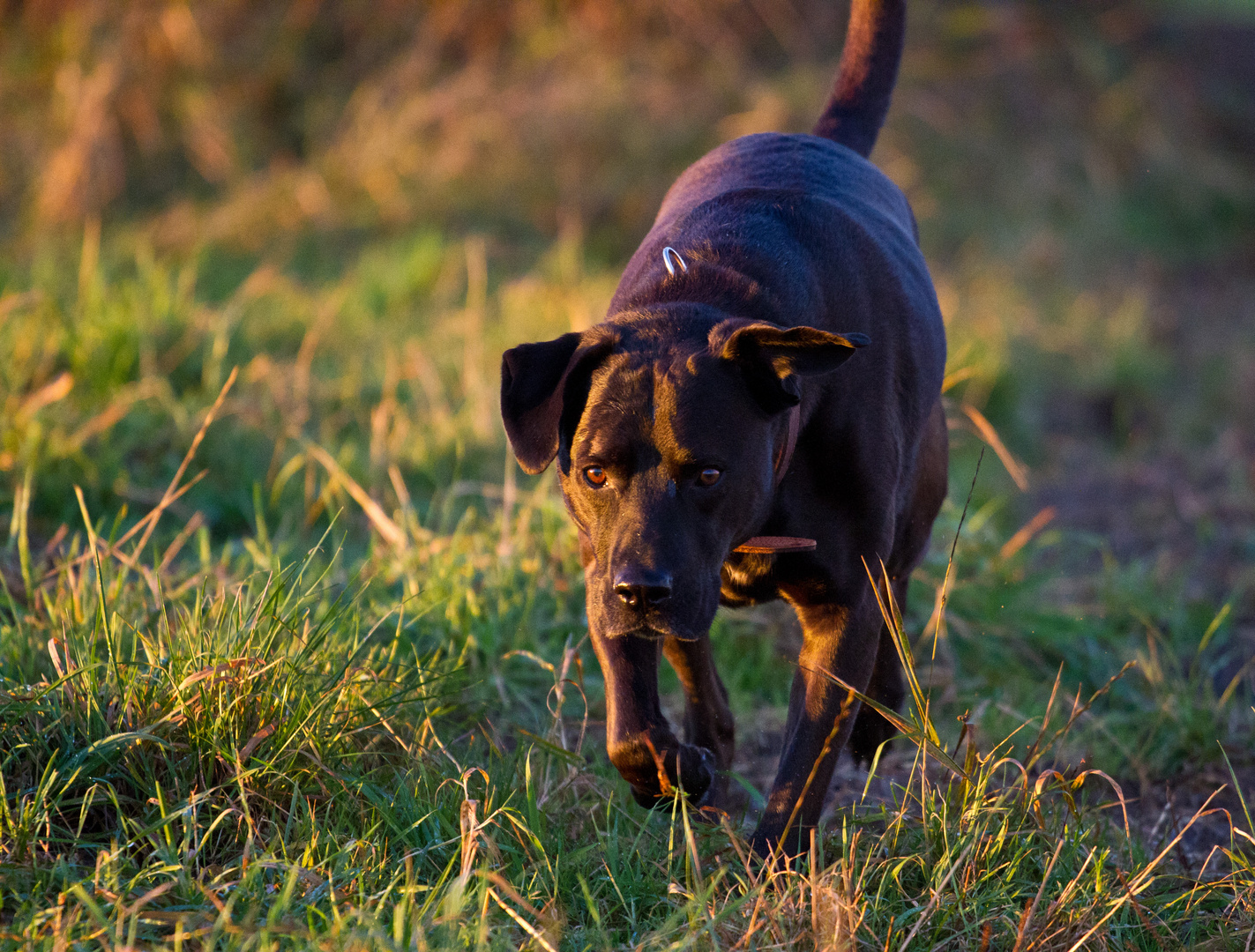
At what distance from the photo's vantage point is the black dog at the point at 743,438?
2430 mm

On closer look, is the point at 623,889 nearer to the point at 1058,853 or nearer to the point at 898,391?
the point at 1058,853

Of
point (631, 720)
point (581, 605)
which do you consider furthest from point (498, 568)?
point (631, 720)

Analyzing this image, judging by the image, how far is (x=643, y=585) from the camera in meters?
2.33

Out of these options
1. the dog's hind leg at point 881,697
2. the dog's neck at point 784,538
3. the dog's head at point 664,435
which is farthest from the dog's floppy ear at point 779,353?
the dog's hind leg at point 881,697

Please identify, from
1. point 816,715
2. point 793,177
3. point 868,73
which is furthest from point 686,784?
point 868,73

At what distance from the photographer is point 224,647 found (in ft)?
8.59

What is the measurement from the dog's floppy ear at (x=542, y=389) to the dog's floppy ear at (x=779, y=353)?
0.82ft

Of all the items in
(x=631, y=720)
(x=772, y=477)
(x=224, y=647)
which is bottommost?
(x=631, y=720)

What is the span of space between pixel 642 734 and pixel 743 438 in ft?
2.11

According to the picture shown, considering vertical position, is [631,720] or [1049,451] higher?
[631,720]

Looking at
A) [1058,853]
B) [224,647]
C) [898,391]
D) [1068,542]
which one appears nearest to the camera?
[1058,853]

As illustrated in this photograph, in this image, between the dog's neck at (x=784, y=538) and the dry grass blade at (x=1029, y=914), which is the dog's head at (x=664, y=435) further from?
the dry grass blade at (x=1029, y=914)

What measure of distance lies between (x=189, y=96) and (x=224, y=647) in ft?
26.1

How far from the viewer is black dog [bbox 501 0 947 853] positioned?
7.97 ft
